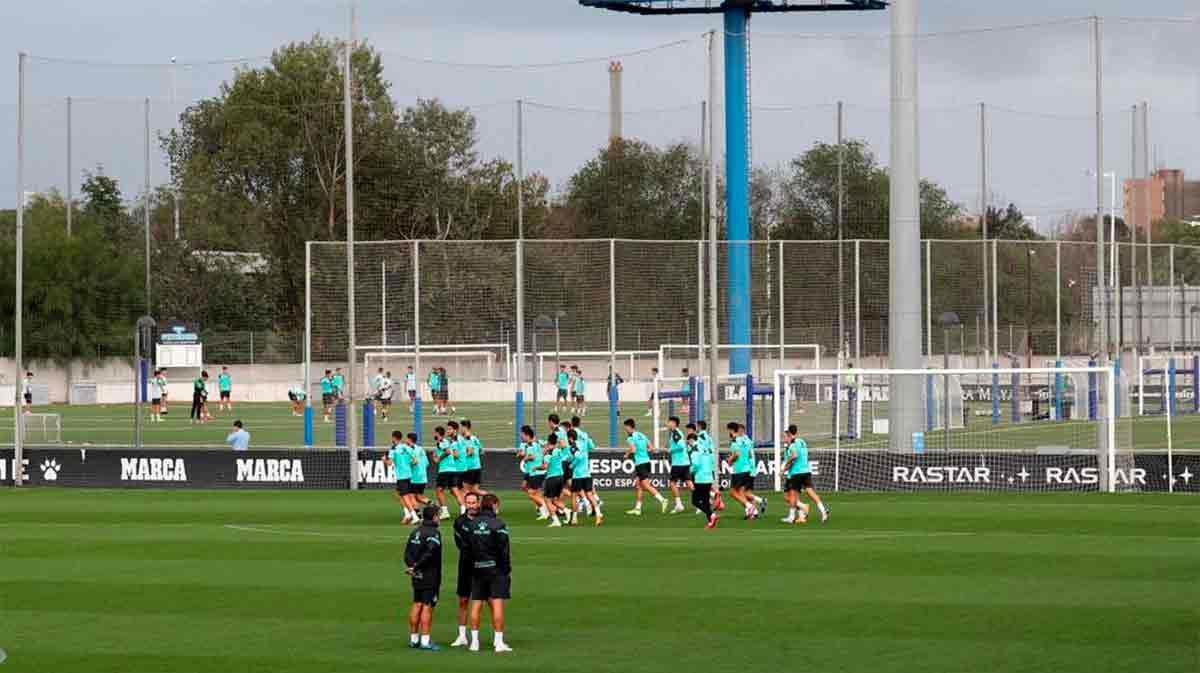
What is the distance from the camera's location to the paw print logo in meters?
47.0

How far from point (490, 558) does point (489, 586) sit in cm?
32

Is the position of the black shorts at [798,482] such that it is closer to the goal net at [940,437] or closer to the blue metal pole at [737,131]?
the goal net at [940,437]

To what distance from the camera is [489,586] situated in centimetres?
2008

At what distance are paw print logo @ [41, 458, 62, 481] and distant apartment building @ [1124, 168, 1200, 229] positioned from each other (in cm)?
3005

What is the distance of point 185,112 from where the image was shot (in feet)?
304

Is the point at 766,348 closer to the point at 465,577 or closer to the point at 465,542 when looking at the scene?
the point at 465,577

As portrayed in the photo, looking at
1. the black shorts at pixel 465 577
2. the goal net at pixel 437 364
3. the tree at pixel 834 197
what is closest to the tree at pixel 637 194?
the tree at pixel 834 197

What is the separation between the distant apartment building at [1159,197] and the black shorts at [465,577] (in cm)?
3884

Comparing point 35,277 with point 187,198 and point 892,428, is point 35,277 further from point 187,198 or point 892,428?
point 892,428

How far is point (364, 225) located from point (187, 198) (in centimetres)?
1797

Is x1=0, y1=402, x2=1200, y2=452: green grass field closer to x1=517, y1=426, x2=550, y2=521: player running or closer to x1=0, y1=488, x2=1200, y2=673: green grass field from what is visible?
x1=0, y1=488, x2=1200, y2=673: green grass field

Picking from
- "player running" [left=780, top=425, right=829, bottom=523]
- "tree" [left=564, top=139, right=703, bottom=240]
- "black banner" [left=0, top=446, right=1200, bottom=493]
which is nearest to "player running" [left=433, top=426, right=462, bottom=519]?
"black banner" [left=0, top=446, right=1200, bottom=493]

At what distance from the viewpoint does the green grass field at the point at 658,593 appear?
2002 cm

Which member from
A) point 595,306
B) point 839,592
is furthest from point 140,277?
point 839,592
